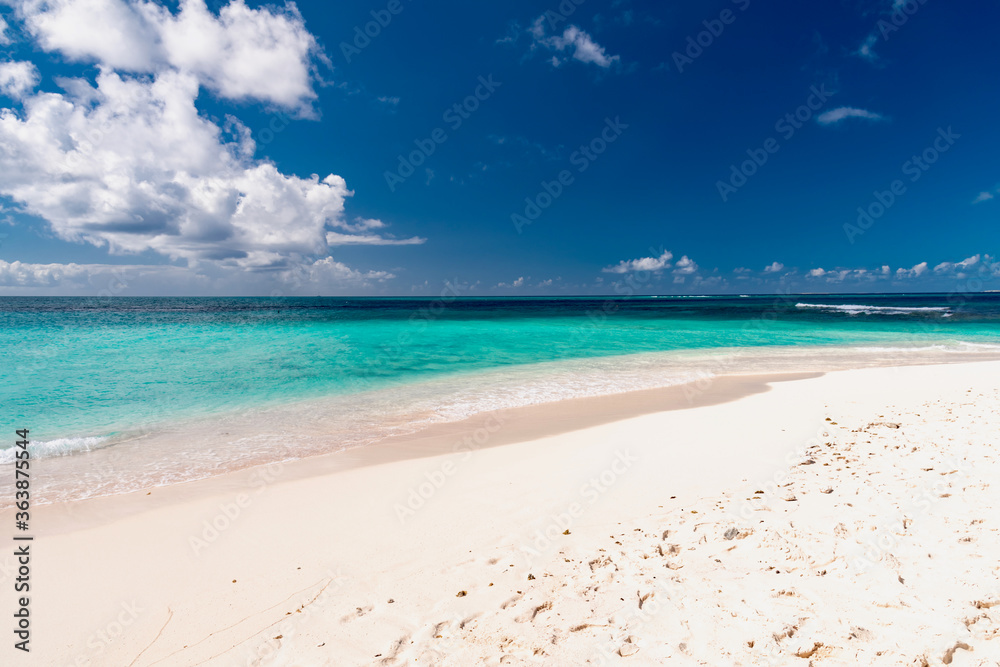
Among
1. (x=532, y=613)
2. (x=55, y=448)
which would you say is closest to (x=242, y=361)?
(x=55, y=448)

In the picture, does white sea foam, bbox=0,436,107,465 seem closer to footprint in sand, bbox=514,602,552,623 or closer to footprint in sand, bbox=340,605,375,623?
footprint in sand, bbox=340,605,375,623

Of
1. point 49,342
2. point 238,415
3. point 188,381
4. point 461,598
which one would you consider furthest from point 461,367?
point 49,342

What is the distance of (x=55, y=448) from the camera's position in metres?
8.08

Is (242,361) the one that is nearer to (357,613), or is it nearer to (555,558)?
(357,613)

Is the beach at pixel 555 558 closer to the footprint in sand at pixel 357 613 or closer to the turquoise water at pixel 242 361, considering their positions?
the footprint in sand at pixel 357 613

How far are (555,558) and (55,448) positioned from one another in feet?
32.6

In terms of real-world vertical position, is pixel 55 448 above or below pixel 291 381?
below

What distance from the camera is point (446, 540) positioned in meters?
4.81

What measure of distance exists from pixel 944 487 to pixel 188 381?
18.4 meters

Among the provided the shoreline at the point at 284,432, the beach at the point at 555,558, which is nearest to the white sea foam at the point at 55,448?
the shoreline at the point at 284,432

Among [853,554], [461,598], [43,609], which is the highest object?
[853,554]

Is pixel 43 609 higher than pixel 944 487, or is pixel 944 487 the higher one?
pixel 944 487

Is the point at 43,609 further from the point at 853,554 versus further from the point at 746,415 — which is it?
the point at 746,415

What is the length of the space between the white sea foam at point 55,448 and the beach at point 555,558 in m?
2.78
